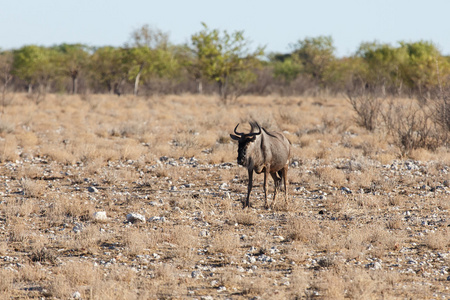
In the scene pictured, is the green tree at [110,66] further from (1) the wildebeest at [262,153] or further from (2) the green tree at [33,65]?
(1) the wildebeest at [262,153]

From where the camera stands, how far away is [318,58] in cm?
5850

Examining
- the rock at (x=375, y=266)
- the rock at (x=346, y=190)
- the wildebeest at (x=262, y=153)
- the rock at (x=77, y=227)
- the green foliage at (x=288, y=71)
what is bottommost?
the rock at (x=77, y=227)

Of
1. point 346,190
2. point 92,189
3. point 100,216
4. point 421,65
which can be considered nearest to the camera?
point 100,216

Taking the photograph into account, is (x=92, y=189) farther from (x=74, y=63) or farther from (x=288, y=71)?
(x=288, y=71)

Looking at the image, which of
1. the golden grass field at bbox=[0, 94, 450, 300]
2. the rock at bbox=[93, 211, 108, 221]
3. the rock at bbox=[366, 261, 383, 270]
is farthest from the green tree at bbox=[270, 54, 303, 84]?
the rock at bbox=[366, 261, 383, 270]

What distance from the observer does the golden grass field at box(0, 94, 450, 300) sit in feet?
21.0

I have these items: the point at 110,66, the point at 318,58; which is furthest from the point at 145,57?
the point at 318,58

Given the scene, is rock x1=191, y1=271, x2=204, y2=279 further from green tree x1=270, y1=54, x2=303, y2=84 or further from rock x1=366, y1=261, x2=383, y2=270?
green tree x1=270, y1=54, x2=303, y2=84

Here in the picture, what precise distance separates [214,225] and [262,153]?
78.3 inches

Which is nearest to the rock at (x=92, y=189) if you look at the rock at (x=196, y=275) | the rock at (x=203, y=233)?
the rock at (x=203, y=233)

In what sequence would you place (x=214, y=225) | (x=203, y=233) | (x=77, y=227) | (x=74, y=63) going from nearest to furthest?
(x=203, y=233), (x=77, y=227), (x=214, y=225), (x=74, y=63)

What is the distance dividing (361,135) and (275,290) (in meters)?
16.0

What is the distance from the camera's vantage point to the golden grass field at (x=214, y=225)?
6391 mm

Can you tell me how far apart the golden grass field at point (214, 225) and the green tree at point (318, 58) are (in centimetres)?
4141
